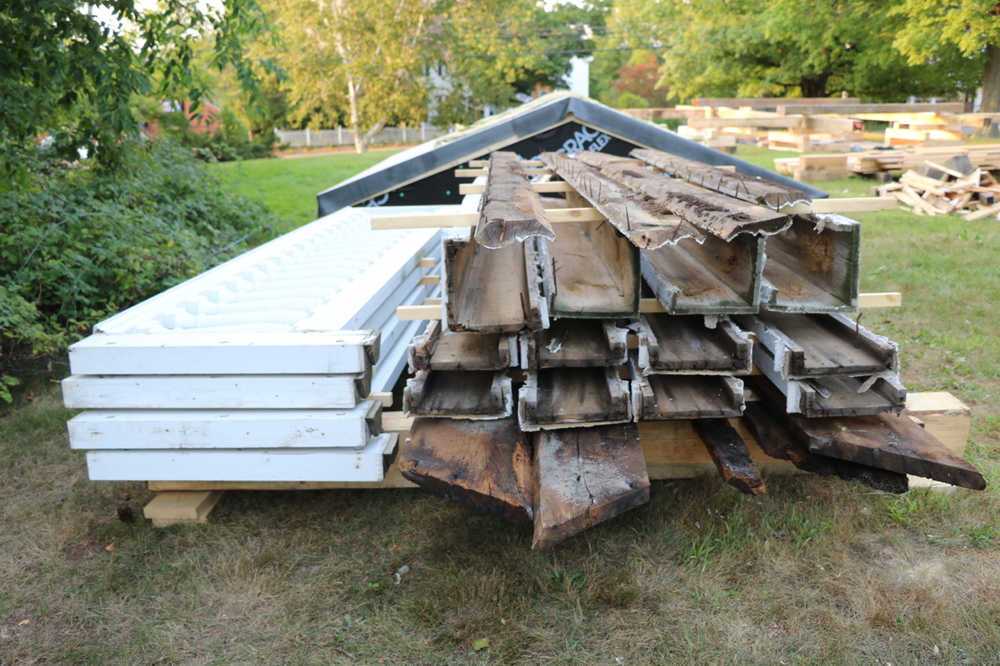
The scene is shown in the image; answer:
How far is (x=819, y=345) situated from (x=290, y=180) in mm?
12614

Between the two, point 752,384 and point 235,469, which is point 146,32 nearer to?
point 235,469

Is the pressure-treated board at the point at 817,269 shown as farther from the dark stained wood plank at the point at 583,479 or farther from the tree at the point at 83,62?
the tree at the point at 83,62

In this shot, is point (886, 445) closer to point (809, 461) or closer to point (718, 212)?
point (809, 461)

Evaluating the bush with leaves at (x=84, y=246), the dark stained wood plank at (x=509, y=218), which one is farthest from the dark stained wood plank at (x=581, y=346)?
the bush with leaves at (x=84, y=246)

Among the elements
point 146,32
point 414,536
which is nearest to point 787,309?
point 414,536

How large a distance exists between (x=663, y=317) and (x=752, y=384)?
0.51m

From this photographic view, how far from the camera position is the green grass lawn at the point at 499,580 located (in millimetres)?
2340

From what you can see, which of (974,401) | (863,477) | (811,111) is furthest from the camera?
(811,111)

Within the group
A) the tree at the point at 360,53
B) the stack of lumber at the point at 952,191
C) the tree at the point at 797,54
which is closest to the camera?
the stack of lumber at the point at 952,191

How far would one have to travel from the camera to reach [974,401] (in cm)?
419

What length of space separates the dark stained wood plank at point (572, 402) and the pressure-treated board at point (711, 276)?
37cm

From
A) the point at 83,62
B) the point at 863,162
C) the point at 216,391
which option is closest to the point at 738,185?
the point at 216,391

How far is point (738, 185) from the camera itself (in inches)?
108

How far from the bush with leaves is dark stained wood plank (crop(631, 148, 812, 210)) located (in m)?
3.95
